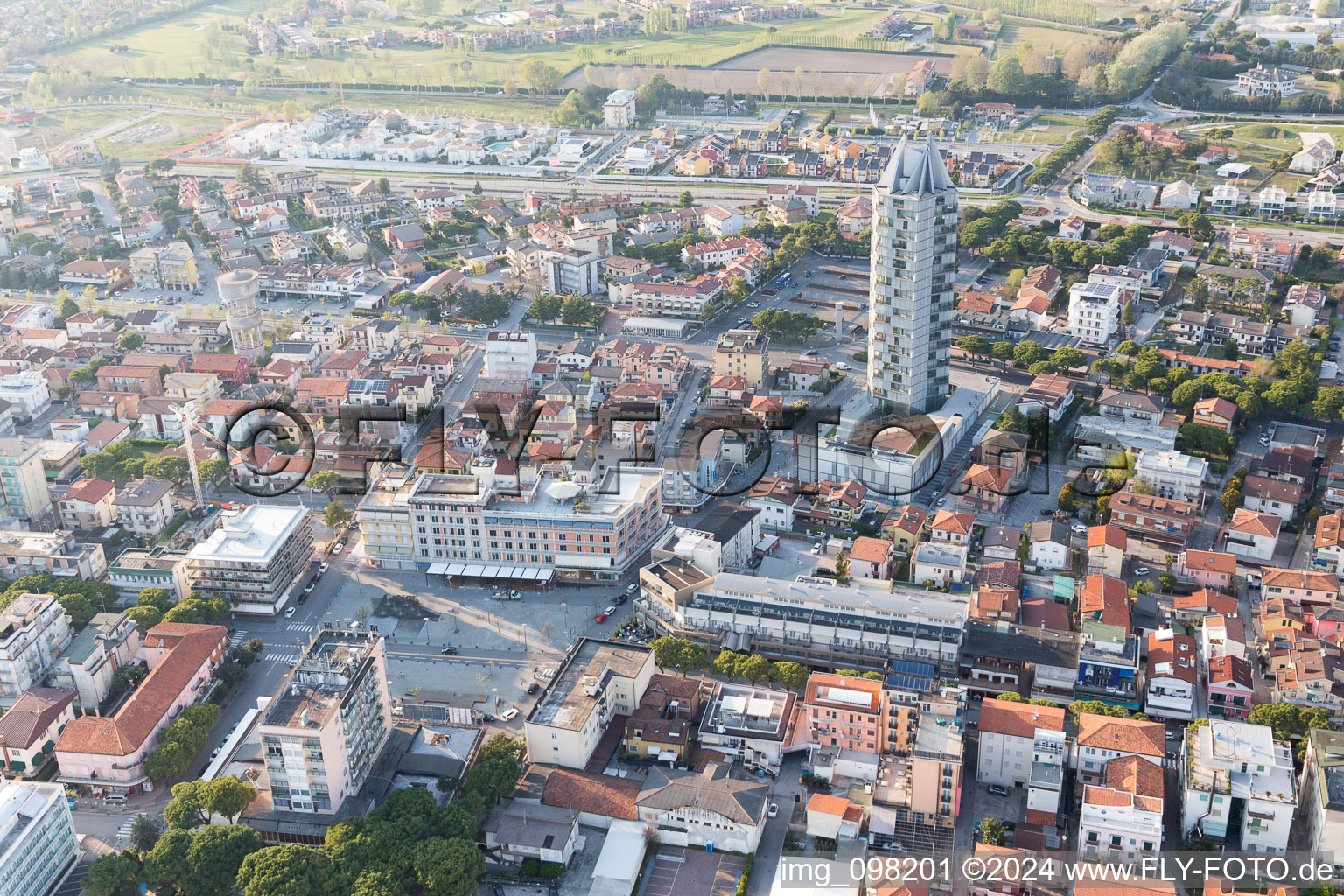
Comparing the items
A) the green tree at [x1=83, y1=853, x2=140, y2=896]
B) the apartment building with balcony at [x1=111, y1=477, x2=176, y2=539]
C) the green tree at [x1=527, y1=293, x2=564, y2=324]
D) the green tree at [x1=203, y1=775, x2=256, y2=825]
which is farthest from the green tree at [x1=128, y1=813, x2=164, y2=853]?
the green tree at [x1=527, y1=293, x2=564, y2=324]

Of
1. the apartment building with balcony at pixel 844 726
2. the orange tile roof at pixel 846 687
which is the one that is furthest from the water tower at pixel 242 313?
the apartment building with balcony at pixel 844 726

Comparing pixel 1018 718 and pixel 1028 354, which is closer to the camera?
pixel 1018 718

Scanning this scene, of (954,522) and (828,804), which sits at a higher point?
(954,522)

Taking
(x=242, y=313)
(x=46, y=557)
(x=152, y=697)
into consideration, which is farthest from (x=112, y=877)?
(x=242, y=313)

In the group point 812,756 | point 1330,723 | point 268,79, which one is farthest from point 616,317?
point 268,79

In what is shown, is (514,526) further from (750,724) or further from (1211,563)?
(1211,563)

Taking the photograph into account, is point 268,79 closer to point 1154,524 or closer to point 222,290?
point 222,290

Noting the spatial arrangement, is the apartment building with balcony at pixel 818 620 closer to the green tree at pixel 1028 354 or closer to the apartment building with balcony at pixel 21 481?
the green tree at pixel 1028 354
